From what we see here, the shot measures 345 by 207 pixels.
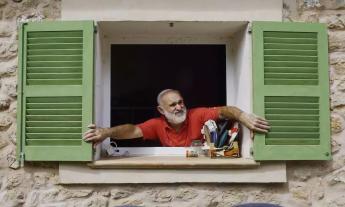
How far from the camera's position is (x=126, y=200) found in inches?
143

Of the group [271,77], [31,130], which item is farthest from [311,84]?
[31,130]

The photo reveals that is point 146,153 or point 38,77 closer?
point 38,77

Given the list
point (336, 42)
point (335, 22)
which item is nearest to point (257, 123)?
point (336, 42)

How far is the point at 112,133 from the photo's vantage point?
3729 millimetres

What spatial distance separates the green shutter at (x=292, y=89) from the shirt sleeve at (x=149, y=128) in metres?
0.78

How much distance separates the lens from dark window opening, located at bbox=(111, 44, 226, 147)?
4.10 metres

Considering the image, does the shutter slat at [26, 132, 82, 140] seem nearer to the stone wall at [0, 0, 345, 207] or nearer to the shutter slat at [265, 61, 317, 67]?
the stone wall at [0, 0, 345, 207]

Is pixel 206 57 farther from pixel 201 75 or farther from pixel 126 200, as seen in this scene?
pixel 126 200

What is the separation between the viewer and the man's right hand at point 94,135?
356 cm

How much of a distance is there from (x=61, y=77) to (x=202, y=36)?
3.69 feet

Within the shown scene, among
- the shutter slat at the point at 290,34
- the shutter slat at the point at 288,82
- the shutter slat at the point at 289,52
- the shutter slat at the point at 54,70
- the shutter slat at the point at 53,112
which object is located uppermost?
the shutter slat at the point at 290,34

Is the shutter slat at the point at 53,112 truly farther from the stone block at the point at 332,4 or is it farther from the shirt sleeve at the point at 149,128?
the stone block at the point at 332,4

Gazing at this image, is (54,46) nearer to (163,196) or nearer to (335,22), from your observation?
(163,196)

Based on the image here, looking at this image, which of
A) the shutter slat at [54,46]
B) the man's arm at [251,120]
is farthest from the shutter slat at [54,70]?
the man's arm at [251,120]
